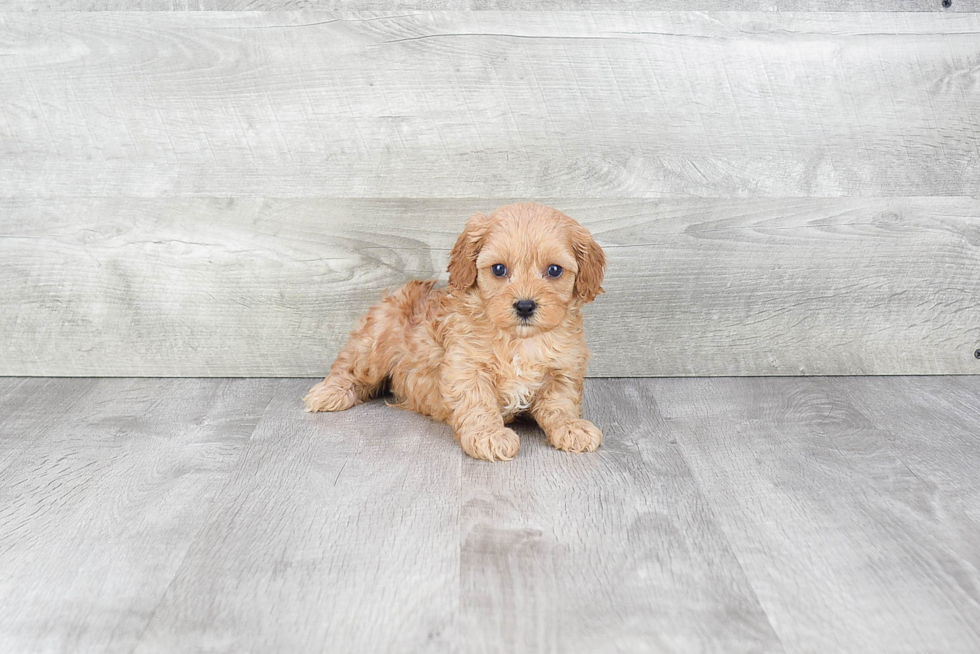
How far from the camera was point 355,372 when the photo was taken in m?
2.32

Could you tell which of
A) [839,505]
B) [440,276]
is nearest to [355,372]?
[440,276]

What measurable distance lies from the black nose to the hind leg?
0.54 metres

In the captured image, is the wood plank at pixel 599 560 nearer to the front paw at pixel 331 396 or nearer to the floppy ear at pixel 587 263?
the floppy ear at pixel 587 263

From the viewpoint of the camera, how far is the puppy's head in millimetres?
1883

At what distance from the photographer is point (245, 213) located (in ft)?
8.18

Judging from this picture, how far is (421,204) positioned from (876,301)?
1.41m

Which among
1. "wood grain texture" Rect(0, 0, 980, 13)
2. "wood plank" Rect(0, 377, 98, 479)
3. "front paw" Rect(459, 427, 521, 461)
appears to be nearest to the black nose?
"front paw" Rect(459, 427, 521, 461)

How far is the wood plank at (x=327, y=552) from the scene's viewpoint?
1.31 meters

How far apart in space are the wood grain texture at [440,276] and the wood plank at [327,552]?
22.2 inches

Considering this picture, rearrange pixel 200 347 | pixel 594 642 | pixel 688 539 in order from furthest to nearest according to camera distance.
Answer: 1. pixel 200 347
2. pixel 688 539
3. pixel 594 642

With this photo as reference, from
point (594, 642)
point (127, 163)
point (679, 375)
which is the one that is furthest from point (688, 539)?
point (127, 163)

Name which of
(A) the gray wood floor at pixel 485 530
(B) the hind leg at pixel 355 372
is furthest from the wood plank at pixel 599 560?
(B) the hind leg at pixel 355 372

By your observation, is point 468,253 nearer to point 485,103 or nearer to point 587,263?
point 587,263

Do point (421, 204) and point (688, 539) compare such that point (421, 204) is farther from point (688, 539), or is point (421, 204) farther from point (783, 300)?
point (688, 539)
